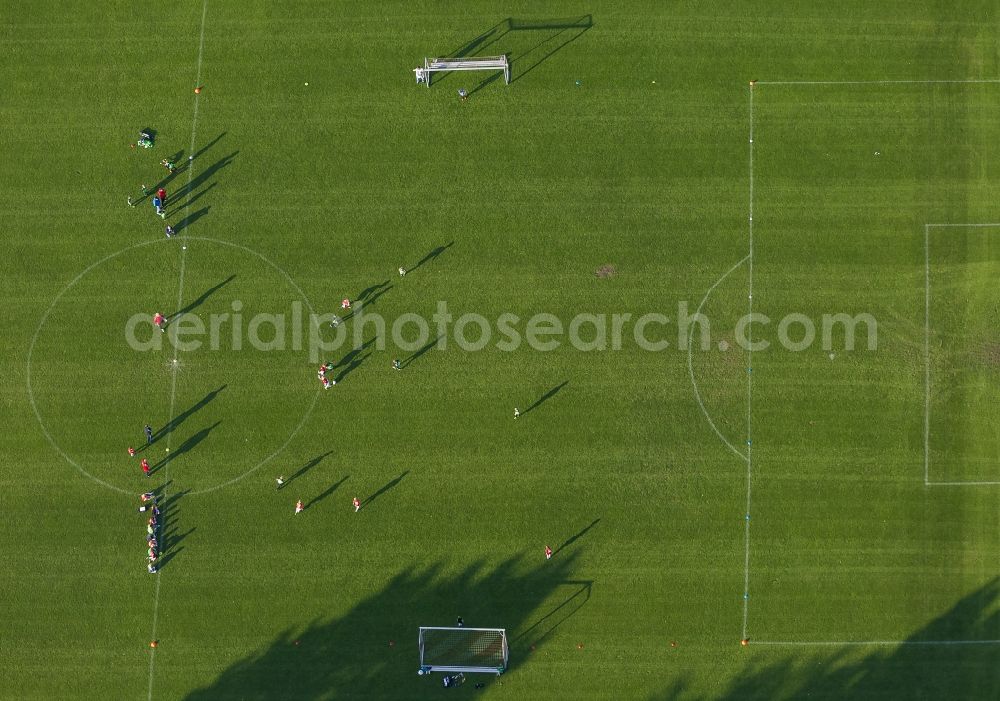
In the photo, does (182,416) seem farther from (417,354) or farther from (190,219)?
(417,354)

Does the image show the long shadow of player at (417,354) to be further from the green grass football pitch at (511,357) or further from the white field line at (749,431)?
the white field line at (749,431)

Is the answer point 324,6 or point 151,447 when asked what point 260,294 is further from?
point 324,6

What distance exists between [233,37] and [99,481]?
15.9m

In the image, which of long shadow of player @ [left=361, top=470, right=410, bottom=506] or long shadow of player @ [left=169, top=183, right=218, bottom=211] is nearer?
long shadow of player @ [left=361, top=470, right=410, bottom=506]

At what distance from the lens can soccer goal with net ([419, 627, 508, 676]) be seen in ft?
76.1

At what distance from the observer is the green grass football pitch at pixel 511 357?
2328cm

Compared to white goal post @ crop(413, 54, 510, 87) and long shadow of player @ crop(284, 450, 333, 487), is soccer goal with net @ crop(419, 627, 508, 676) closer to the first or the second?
long shadow of player @ crop(284, 450, 333, 487)

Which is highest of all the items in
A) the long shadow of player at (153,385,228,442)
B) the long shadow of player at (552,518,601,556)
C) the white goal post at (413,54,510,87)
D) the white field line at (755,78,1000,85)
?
the white goal post at (413,54,510,87)

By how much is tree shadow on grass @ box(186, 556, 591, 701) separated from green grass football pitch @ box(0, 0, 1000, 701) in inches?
4.9

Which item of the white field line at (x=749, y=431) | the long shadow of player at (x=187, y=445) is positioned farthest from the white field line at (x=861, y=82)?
the long shadow of player at (x=187, y=445)

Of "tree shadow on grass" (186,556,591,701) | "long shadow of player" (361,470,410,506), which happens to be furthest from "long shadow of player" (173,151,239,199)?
"tree shadow on grass" (186,556,591,701)

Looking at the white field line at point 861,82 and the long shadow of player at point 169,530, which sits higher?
the white field line at point 861,82

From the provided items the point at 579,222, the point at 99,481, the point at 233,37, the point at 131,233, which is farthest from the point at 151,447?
the point at 579,222

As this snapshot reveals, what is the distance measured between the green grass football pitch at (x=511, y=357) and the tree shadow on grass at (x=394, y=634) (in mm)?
126
